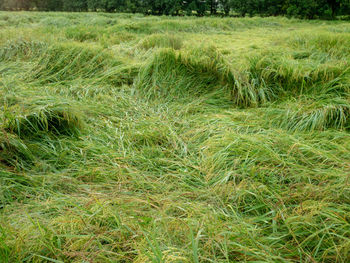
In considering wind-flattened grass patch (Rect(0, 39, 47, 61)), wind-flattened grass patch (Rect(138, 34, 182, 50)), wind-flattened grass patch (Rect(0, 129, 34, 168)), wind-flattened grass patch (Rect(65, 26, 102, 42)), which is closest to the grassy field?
wind-flattened grass patch (Rect(0, 129, 34, 168))

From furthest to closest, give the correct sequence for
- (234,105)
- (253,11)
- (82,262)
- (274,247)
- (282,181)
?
(253,11)
(234,105)
(282,181)
(274,247)
(82,262)

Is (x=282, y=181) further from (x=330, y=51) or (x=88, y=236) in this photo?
(x=330, y=51)

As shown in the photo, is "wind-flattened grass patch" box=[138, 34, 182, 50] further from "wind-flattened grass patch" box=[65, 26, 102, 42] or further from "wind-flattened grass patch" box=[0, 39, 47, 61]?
"wind-flattened grass patch" box=[0, 39, 47, 61]

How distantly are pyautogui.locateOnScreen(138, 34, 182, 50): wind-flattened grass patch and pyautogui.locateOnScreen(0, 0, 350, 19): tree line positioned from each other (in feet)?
45.7

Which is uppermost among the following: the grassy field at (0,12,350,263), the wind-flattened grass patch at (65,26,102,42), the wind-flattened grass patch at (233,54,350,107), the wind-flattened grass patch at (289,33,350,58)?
the wind-flattened grass patch at (65,26,102,42)

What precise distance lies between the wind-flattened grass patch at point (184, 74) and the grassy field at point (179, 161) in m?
0.01

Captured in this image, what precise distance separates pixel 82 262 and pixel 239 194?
2.33ft

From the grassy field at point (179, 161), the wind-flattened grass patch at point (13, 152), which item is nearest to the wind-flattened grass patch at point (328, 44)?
the grassy field at point (179, 161)

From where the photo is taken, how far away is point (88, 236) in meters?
0.98

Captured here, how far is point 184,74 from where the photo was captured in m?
2.61

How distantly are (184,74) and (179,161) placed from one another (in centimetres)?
131

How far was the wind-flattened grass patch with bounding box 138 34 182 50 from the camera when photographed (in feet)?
11.7

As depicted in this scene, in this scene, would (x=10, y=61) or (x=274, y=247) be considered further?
(x=10, y=61)

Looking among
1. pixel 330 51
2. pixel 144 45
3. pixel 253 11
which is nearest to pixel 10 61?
pixel 144 45
